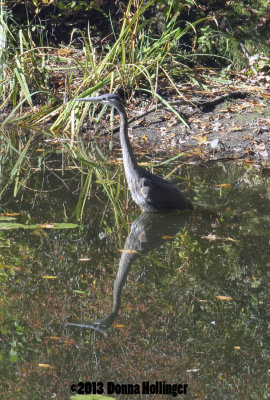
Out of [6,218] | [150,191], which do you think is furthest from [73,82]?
[6,218]

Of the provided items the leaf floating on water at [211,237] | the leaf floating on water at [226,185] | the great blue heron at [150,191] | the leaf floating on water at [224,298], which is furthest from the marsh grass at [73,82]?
the leaf floating on water at [224,298]

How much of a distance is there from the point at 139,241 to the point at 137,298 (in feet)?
4.73

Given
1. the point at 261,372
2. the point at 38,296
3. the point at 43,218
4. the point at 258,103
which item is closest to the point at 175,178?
the point at 43,218

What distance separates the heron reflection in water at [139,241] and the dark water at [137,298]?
0.01 m

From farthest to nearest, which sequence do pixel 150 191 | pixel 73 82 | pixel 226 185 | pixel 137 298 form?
1. pixel 73 82
2. pixel 226 185
3. pixel 150 191
4. pixel 137 298

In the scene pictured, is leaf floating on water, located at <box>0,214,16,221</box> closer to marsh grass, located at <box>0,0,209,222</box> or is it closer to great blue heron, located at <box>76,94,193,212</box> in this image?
great blue heron, located at <box>76,94,193,212</box>

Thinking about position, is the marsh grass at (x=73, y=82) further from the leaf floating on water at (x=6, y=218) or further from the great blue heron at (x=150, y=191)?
the leaf floating on water at (x=6, y=218)

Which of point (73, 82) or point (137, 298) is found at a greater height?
point (73, 82)

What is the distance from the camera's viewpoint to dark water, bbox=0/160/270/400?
4.65m

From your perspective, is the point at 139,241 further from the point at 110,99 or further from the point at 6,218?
the point at 110,99

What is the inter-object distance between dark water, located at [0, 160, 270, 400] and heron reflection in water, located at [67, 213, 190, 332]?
1cm

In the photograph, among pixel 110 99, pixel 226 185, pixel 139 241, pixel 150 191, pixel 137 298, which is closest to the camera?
pixel 137 298

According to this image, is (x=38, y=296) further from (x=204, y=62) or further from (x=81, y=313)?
(x=204, y=62)

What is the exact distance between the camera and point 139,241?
23.7 feet
